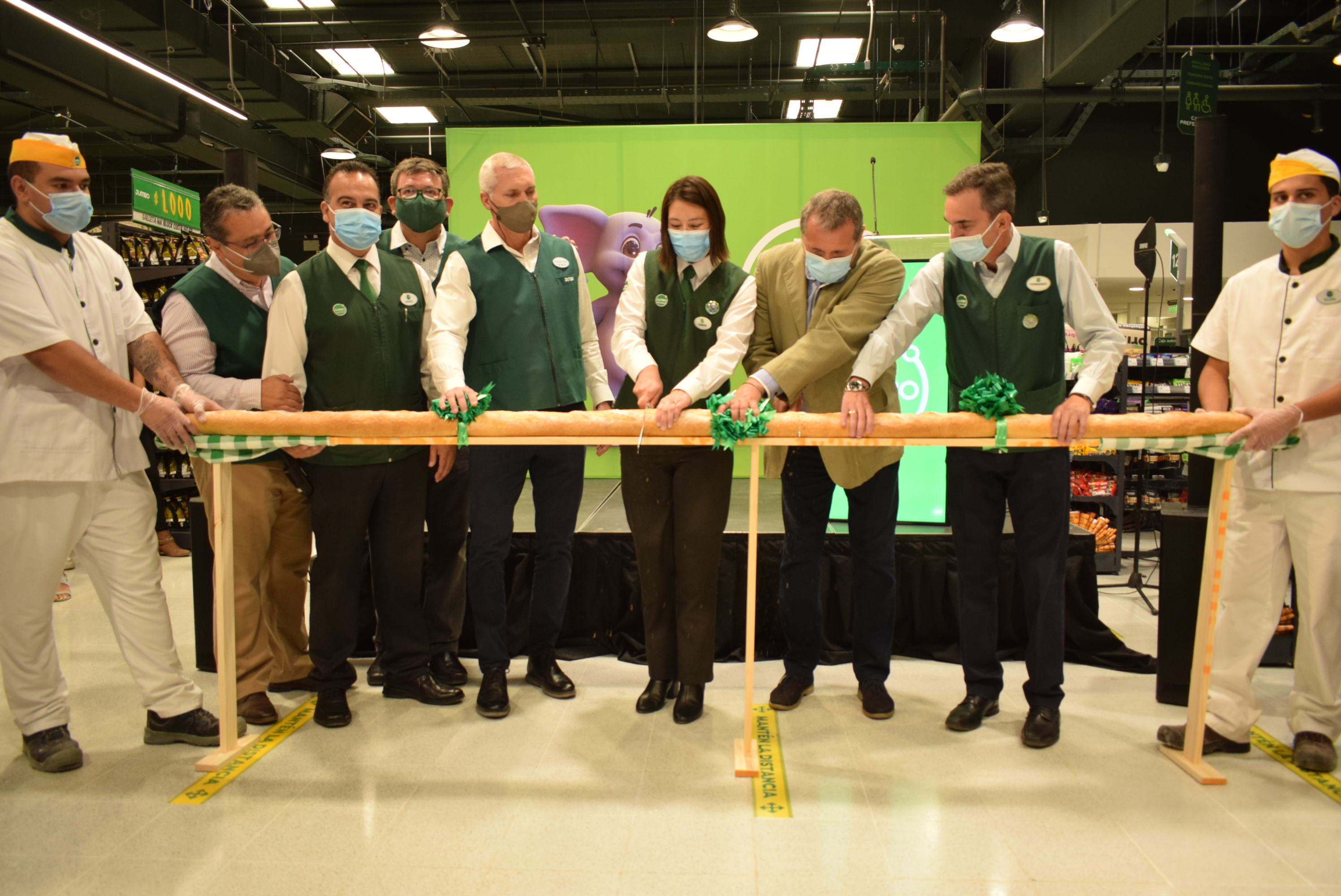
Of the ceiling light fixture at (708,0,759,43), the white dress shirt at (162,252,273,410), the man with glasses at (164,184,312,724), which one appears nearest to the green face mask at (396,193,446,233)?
the man with glasses at (164,184,312,724)

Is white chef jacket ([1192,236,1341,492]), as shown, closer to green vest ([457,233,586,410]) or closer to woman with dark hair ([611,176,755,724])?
woman with dark hair ([611,176,755,724])

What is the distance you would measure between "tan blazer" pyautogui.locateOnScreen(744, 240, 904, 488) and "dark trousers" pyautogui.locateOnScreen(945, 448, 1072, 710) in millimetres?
280

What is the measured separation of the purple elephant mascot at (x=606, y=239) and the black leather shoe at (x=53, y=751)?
5547 millimetres

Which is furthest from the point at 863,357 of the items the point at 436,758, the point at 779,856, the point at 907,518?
the point at 907,518

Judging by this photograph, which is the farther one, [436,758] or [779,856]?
[436,758]

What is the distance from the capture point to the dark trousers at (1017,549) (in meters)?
2.63

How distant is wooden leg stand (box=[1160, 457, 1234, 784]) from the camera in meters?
2.45

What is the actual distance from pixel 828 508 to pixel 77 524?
7.70ft

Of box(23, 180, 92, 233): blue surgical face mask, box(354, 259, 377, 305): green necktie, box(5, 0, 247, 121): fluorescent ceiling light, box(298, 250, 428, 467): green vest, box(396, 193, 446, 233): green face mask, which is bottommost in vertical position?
box(298, 250, 428, 467): green vest

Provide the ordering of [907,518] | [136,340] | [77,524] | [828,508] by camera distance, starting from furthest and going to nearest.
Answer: [907,518] < [828,508] < [136,340] < [77,524]

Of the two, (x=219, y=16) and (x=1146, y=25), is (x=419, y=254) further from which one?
(x=219, y=16)

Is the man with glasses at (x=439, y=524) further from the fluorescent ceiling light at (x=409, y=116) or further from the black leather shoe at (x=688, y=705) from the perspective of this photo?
the fluorescent ceiling light at (x=409, y=116)

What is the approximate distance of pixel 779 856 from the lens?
2039 millimetres

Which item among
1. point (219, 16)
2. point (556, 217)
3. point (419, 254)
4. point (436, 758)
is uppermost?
point (219, 16)
